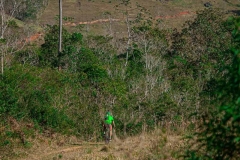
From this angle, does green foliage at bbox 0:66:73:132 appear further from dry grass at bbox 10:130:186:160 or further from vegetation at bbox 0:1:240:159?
dry grass at bbox 10:130:186:160

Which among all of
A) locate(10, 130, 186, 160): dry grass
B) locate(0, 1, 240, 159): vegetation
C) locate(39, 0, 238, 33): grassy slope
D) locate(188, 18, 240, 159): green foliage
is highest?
locate(188, 18, 240, 159): green foliage

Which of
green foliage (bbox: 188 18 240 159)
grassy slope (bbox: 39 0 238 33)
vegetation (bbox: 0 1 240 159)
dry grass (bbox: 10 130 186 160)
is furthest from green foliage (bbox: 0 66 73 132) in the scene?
grassy slope (bbox: 39 0 238 33)

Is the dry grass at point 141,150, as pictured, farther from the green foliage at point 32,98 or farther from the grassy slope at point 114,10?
the grassy slope at point 114,10

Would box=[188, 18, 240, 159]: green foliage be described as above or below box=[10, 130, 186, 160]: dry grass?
above

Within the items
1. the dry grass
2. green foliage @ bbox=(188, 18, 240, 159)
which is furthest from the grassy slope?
green foliage @ bbox=(188, 18, 240, 159)

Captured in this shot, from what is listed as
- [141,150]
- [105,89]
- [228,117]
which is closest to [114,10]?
[105,89]

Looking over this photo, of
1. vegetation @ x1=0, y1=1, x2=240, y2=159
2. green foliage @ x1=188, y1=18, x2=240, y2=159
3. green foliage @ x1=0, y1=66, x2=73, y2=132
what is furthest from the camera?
green foliage @ x1=0, y1=66, x2=73, y2=132

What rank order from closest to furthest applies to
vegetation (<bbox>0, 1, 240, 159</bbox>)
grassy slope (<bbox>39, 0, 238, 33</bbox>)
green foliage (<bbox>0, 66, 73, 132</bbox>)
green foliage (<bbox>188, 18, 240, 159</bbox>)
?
green foliage (<bbox>188, 18, 240, 159</bbox>) < vegetation (<bbox>0, 1, 240, 159</bbox>) < green foliage (<bbox>0, 66, 73, 132</bbox>) < grassy slope (<bbox>39, 0, 238, 33</bbox>)

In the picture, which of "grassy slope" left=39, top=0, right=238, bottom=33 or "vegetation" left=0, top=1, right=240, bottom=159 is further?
"grassy slope" left=39, top=0, right=238, bottom=33

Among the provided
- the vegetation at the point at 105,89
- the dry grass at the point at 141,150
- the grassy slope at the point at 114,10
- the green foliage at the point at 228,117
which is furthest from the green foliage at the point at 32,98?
the grassy slope at the point at 114,10

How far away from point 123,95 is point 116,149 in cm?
1032

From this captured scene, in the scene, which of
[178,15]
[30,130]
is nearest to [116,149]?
[30,130]

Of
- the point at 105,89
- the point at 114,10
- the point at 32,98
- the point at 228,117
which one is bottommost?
the point at 114,10

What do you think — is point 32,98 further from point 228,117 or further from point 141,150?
point 228,117
